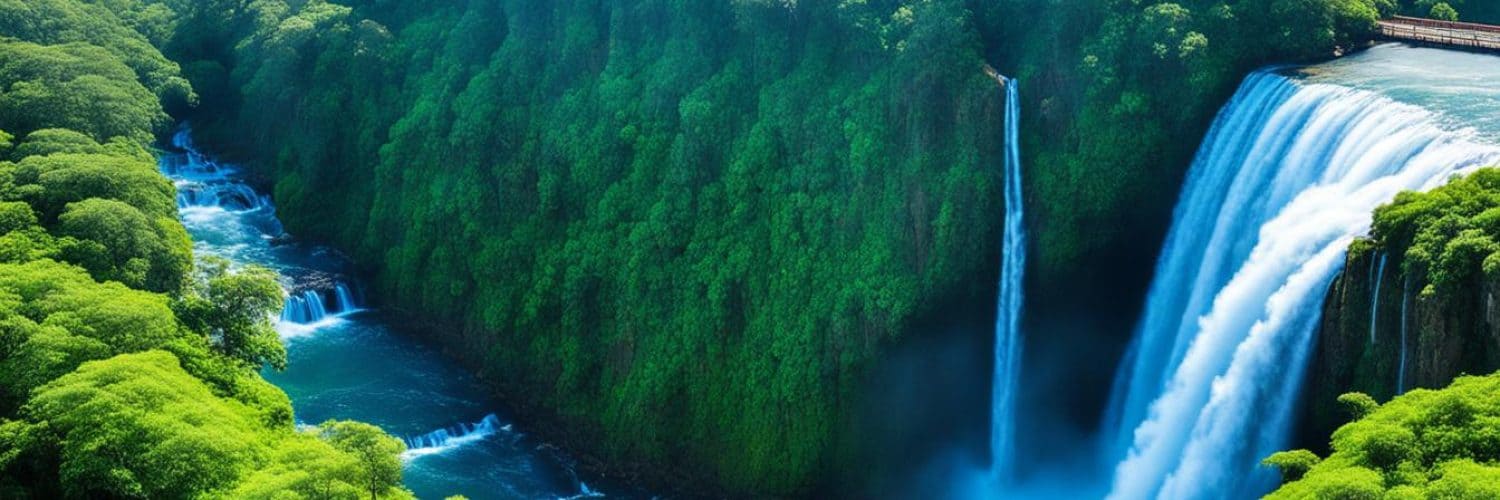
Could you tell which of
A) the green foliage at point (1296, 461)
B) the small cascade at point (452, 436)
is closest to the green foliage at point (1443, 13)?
the green foliage at point (1296, 461)

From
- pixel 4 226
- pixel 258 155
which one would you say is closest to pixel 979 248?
pixel 4 226

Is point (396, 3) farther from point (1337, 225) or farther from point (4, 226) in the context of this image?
point (1337, 225)

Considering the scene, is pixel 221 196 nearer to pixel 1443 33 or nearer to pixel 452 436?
pixel 452 436

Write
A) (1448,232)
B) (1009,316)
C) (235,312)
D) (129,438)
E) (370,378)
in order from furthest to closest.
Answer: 1. (370,378)
2. (1009,316)
3. (235,312)
4. (129,438)
5. (1448,232)

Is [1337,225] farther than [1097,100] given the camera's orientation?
No

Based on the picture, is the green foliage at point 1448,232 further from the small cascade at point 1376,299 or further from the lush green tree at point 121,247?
the lush green tree at point 121,247

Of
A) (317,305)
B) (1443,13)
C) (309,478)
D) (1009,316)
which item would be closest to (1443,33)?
(1443,13)
